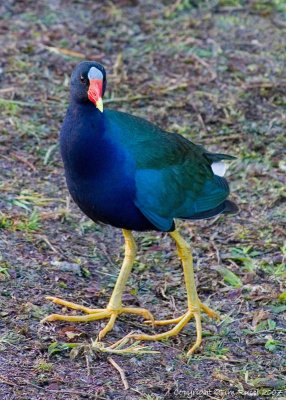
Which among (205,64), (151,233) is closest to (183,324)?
(151,233)

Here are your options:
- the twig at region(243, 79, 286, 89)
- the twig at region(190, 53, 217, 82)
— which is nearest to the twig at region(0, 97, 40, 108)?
the twig at region(190, 53, 217, 82)

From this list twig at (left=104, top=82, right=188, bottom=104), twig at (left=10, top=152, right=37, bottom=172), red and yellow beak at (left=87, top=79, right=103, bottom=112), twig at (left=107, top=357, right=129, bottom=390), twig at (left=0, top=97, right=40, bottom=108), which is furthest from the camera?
twig at (left=104, top=82, right=188, bottom=104)

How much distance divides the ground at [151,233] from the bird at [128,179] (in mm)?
131

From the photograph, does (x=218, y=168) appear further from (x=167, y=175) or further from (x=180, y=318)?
(x=180, y=318)

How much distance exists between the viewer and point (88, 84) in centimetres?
471

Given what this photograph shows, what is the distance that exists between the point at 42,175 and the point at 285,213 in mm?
1668

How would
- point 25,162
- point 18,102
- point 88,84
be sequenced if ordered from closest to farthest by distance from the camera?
point 88,84 → point 25,162 → point 18,102

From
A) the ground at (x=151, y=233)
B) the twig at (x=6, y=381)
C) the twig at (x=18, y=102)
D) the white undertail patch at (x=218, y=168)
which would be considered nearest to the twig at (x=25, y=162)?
the ground at (x=151, y=233)

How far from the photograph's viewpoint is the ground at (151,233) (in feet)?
15.4

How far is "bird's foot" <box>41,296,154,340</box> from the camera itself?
16.4 feet

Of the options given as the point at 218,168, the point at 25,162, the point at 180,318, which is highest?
the point at 218,168

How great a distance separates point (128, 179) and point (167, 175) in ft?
1.27

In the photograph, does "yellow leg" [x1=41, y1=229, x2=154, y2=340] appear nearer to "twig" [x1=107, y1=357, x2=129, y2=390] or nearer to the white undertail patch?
"twig" [x1=107, y1=357, x2=129, y2=390]

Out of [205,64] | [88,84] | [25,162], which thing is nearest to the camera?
[88,84]
